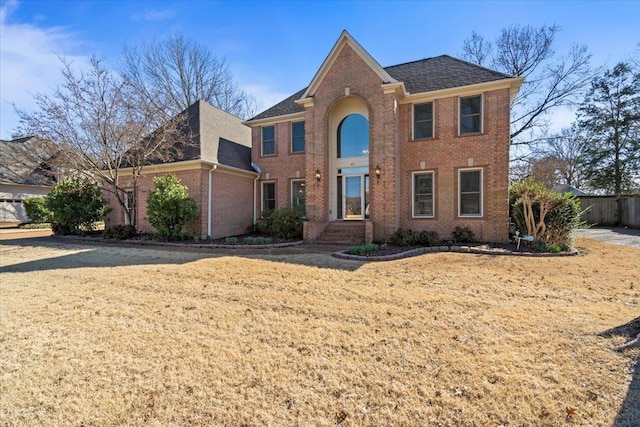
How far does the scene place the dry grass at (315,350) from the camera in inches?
93.0

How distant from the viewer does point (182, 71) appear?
27.7 m

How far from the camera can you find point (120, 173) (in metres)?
14.9

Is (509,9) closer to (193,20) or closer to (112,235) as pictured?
(193,20)

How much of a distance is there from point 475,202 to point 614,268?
4.93 metres

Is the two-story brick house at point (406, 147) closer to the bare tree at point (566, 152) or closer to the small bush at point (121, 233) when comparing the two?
the small bush at point (121, 233)

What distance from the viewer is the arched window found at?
13.3 m

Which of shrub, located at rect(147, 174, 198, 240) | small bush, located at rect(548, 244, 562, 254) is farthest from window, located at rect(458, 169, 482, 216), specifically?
shrub, located at rect(147, 174, 198, 240)

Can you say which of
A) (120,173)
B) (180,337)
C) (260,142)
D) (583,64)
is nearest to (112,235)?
(120,173)

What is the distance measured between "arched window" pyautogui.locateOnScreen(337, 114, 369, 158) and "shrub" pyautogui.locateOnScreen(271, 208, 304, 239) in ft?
11.3

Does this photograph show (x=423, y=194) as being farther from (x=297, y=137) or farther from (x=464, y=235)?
(x=297, y=137)

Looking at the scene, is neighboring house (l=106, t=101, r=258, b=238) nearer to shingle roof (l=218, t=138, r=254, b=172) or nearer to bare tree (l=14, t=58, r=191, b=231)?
shingle roof (l=218, t=138, r=254, b=172)

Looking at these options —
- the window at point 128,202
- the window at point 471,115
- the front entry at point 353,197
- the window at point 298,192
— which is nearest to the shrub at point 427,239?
the front entry at point 353,197

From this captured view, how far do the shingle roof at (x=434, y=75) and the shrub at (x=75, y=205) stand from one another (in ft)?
30.5

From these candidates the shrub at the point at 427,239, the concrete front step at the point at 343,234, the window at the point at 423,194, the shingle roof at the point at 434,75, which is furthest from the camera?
the window at the point at 423,194
